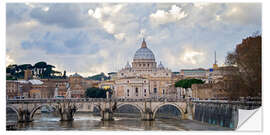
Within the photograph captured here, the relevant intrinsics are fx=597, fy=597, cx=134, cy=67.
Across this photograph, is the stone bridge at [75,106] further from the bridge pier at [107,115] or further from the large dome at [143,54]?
the large dome at [143,54]

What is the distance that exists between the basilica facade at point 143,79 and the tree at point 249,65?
190ft

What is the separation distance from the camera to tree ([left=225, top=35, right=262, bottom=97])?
2842cm

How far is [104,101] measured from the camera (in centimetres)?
4853

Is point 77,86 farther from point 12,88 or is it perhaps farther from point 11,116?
point 11,116

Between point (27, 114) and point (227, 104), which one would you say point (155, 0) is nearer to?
point (227, 104)

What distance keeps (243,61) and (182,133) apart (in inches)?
198

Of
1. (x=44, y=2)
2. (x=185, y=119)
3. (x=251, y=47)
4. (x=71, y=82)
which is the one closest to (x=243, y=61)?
(x=251, y=47)

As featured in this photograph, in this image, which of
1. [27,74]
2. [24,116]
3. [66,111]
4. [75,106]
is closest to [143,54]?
[27,74]

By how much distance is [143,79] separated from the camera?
Answer: 93.8 m

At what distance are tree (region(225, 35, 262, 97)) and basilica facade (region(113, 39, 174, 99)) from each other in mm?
57852

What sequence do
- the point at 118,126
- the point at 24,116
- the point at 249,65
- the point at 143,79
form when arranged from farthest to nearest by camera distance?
the point at 143,79 < the point at 24,116 < the point at 118,126 < the point at 249,65

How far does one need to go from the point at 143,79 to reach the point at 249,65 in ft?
211

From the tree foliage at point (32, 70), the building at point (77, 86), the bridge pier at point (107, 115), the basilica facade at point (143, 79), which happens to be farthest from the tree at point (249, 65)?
the basilica facade at point (143, 79)

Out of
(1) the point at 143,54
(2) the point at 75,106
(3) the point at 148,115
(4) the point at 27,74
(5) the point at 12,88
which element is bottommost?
(3) the point at 148,115
